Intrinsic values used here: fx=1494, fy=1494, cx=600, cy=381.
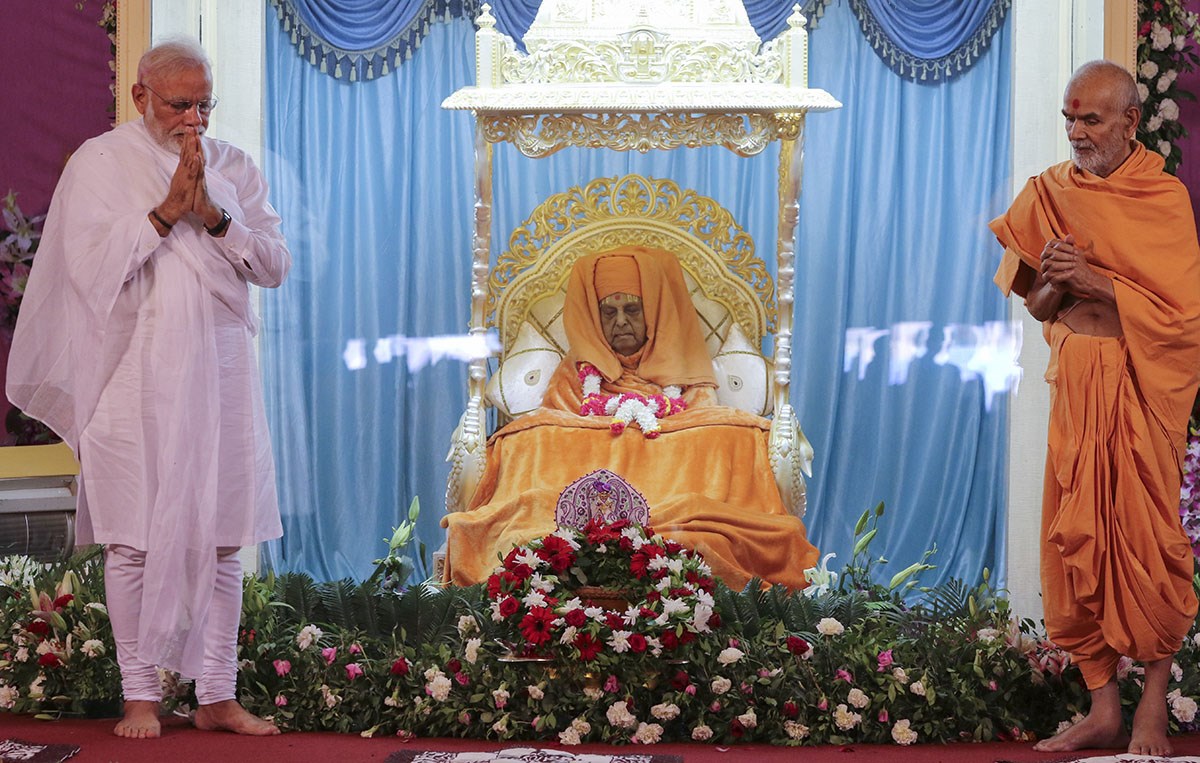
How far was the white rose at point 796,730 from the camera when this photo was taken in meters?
4.13

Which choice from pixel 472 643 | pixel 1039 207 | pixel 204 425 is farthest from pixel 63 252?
pixel 1039 207

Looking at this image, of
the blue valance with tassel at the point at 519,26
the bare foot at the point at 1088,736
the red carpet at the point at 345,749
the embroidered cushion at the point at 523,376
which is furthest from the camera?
the blue valance with tassel at the point at 519,26

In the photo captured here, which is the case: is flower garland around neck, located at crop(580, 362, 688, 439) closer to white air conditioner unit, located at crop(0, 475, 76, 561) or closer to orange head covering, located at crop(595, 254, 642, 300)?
orange head covering, located at crop(595, 254, 642, 300)

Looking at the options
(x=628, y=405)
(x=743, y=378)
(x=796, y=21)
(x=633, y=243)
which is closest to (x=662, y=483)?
(x=628, y=405)

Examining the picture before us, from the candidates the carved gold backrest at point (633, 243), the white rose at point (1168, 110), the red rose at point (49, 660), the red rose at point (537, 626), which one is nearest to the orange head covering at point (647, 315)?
the carved gold backrest at point (633, 243)

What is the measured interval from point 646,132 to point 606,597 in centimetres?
246

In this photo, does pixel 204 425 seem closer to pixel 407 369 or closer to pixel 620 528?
pixel 620 528

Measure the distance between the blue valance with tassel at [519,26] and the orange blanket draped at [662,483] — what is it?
1.72 m

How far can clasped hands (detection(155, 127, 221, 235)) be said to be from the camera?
3.99 m

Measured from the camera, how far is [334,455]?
6.86 metres

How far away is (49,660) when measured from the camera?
4.38 metres

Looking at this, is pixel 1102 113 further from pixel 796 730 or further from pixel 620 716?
pixel 620 716

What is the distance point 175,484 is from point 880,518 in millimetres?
3749

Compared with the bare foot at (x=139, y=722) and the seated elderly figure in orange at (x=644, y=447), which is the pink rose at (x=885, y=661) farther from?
the bare foot at (x=139, y=722)
